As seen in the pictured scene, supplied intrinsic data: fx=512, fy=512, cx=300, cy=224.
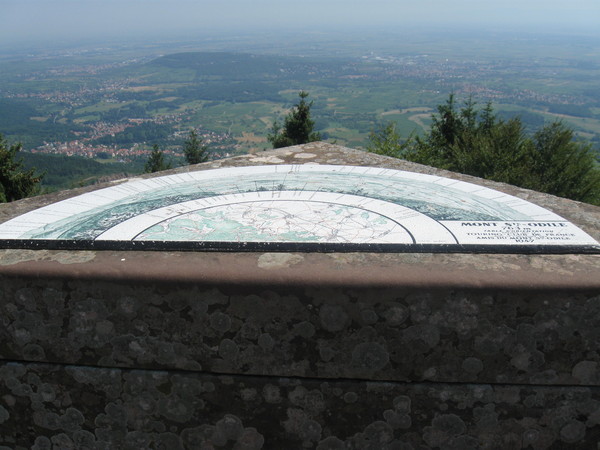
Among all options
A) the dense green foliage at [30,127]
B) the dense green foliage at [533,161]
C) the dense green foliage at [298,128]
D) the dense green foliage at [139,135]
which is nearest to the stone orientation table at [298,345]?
the dense green foliage at [533,161]

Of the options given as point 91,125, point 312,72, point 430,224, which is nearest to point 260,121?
point 91,125

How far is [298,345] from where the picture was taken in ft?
8.44

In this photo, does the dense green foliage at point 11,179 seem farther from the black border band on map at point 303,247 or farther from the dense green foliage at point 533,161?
the dense green foliage at point 533,161

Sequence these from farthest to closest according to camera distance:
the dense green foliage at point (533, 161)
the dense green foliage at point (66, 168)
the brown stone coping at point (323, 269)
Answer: the dense green foliage at point (66, 168) < the dense green foliage at point (533, 161) < the brown stone coping at point (323, 269)

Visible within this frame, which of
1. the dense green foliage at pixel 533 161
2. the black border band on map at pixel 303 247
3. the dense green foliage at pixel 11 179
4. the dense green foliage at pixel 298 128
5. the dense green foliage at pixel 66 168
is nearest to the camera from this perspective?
the black border band on map at pixel 303 247

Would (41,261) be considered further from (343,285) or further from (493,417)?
(493,417)

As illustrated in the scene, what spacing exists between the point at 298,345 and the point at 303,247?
512 mm

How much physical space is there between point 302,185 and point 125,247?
2.46m

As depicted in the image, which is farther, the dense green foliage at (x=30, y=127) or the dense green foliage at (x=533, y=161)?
the dense green foliage at (x=30, y=127)

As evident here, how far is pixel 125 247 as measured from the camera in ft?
9.16

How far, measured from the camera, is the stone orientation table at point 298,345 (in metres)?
2.45

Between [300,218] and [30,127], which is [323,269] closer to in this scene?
[300,218]

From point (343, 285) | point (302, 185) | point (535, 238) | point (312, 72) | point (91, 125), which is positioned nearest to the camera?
point (343, 285)

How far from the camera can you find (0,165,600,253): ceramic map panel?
2.83 m
